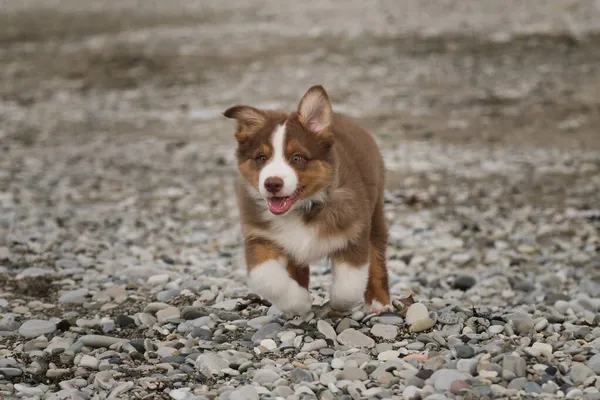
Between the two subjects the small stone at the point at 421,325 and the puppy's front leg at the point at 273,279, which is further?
the small stone at the point at 421,325

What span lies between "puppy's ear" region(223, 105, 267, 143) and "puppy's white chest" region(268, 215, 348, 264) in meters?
0.67

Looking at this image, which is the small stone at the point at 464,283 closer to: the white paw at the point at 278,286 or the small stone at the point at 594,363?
the white paw at the point at 278,286

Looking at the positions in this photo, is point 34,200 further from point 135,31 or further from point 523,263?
point 135,31

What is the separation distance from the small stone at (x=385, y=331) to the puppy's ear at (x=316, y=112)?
157 cm

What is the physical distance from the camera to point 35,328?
7.41 metres

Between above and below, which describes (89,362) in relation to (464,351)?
below

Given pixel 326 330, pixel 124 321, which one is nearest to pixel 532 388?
pixel 326 330

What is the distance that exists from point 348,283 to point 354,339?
42cm

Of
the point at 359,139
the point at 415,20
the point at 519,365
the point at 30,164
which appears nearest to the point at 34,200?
the point at 30,164

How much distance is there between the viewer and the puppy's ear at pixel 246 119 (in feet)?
21.4

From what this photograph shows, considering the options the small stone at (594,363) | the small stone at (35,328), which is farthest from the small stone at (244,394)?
the small stone at (35,328)

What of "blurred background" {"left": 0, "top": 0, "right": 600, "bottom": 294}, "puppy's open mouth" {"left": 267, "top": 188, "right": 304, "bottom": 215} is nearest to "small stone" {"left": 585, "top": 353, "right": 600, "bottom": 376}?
"puppy's open mouth" {"left": 267, "top": 188, "right": 304, "bottom": 215}

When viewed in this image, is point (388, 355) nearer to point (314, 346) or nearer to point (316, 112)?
point (314, 346)

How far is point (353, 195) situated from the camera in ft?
22.0
